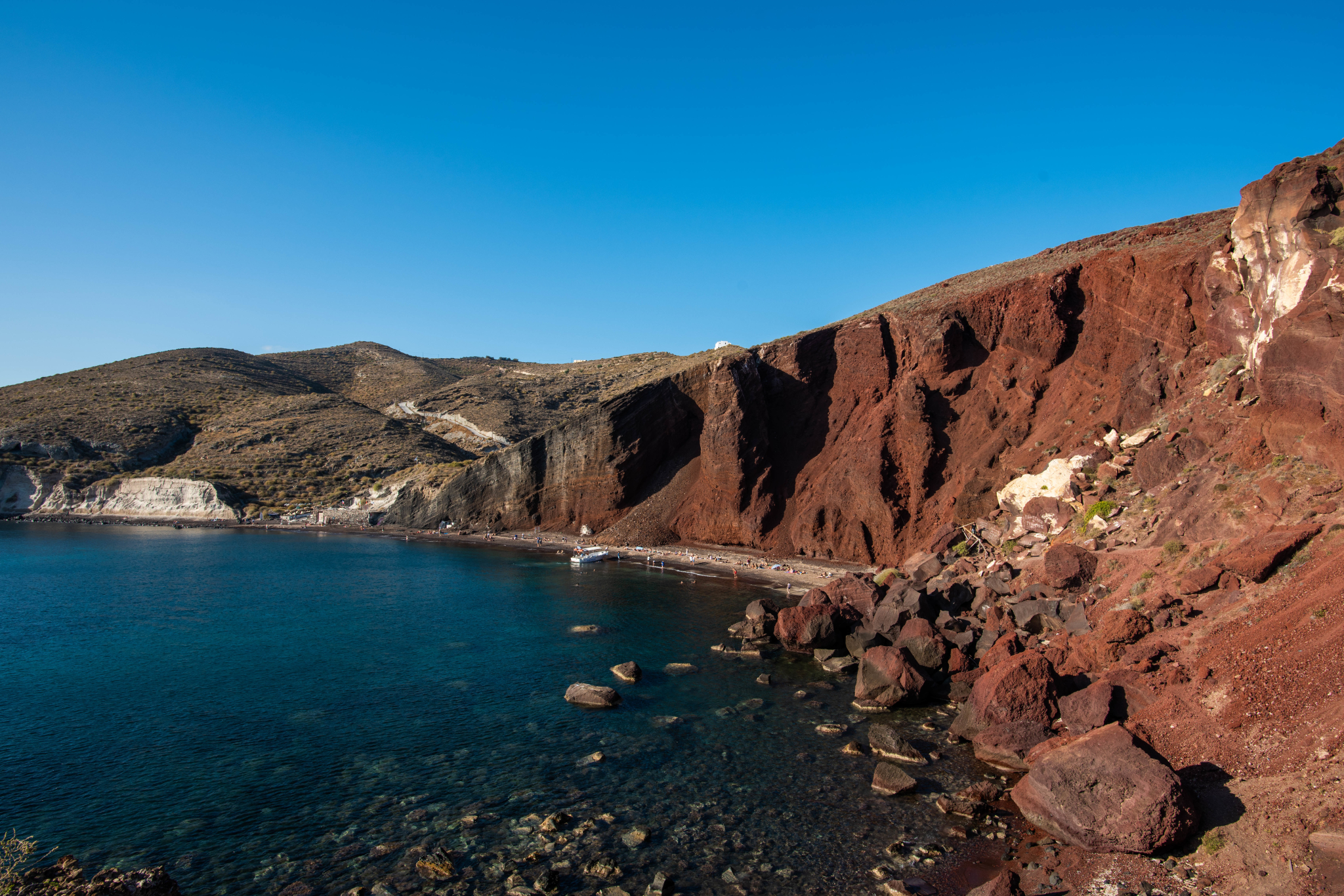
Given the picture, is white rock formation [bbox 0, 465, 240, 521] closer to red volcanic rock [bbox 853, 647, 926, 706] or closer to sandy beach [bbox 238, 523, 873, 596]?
sandy beach [bbox 238, 523, 873, 596]

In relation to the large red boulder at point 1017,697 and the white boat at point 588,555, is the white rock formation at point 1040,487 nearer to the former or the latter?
the large red boulder at point 1017,697

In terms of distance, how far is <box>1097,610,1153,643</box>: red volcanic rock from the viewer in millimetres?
20094

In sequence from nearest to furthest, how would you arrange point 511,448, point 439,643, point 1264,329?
point 1264,329 < point 439,643 < point 511,448

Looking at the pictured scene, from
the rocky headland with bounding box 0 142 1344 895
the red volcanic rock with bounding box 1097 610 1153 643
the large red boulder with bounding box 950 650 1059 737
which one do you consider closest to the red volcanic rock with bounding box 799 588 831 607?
the rocky headland with bounding box 0 142 1344 895

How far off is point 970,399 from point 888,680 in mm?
30954

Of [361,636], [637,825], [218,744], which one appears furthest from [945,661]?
[361,636]

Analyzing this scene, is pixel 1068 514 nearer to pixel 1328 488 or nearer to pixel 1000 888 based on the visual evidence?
pixel 1328 488

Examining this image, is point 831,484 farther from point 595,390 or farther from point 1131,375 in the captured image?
point 595,390

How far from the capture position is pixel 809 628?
99.9ft

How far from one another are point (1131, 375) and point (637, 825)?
1519 inches

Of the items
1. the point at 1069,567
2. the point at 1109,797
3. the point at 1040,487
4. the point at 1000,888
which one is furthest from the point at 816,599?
the point at 1000,888

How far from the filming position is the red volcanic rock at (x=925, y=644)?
25.9 metres

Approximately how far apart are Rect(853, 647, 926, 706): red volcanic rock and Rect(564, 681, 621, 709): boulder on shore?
8941 mm

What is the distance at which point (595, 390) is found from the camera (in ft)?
456
